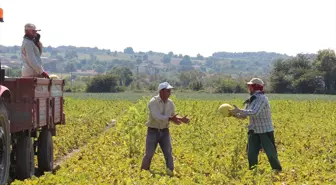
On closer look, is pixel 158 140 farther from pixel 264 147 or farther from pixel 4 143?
pixel 4 143

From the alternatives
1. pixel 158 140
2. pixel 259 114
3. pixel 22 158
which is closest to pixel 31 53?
pixel 22 158

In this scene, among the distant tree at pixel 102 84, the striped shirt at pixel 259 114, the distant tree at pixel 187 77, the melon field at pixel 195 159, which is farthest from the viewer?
the distant tree at pixel 187 77

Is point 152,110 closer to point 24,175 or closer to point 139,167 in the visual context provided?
point 139,167

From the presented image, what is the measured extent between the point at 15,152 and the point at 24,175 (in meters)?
0.39

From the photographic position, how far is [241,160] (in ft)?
39.0

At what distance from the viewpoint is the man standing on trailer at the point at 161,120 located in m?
10.1

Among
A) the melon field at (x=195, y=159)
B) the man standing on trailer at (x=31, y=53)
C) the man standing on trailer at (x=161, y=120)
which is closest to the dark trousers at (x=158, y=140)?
the man standing on trailer at (x=161, y=120)

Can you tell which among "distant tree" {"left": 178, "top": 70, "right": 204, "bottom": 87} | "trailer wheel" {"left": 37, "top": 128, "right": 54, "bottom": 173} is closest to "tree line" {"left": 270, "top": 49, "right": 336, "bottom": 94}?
"distant tree" {"left": 178, "top": 70, "right": 204, "bottom": 87}

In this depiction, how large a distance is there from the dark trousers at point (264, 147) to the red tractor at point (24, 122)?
3.58 meters

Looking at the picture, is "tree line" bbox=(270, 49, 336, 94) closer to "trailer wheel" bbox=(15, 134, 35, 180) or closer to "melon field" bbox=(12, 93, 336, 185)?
"melon field" bbox=(12, 93, 336, 185)

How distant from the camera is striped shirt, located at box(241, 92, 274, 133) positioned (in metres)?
10.3

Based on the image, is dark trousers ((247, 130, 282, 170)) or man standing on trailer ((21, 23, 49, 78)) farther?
dark trousers ((247, 130, 282, 170))

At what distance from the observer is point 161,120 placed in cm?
1031

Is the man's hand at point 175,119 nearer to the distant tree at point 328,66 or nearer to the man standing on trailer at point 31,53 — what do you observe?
the man standing on trailer at point 31,53
